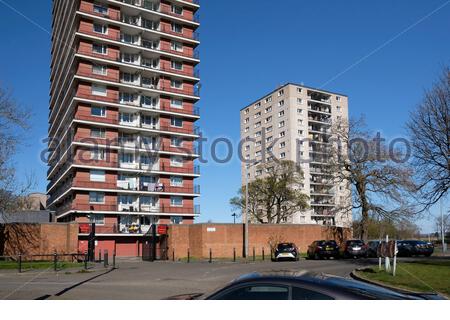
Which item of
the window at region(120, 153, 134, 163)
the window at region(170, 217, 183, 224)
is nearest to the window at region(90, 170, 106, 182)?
the window at region(120, 153, 134, 163)

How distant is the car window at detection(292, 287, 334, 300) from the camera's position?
4594 mm

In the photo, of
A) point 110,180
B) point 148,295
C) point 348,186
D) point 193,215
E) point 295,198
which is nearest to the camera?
point 148,295

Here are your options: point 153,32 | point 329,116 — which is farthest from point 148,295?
point 329,116

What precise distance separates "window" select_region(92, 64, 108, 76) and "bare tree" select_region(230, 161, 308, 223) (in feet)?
88.9

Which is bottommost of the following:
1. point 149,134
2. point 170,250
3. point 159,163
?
point 170,250

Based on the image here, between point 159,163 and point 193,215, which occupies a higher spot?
point 159,163

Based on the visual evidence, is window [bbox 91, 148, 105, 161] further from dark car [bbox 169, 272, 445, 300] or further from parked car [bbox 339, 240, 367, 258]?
dark car [bbox 169, 272, 445, 300]

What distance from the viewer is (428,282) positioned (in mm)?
15031

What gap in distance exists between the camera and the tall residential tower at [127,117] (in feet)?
176

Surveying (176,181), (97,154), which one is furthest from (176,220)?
(97,154)

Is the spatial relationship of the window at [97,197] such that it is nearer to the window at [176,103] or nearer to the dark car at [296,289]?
the window at [176,103]
